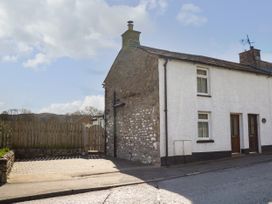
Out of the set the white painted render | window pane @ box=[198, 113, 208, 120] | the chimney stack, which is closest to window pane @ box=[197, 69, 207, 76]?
the white painted render

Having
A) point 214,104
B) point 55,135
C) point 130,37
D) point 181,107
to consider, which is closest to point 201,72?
point 214,104

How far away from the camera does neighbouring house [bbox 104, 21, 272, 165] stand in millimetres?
14328

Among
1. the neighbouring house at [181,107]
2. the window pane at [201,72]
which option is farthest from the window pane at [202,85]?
the window pane at [201,72]

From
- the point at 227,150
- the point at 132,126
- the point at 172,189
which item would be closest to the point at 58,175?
the point at 172,189

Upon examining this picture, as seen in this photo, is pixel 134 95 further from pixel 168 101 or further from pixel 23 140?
pixel 23 140

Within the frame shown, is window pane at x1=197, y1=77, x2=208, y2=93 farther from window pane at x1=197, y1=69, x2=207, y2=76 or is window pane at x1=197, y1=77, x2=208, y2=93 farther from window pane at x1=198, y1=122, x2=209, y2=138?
window pane at x1=198, y1=122, x2=209, y2=138

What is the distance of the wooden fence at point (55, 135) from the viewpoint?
18.0m

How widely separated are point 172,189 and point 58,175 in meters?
4.85

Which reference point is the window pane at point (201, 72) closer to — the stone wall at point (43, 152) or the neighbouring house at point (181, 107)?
the neighbouring house at point (181, 107)

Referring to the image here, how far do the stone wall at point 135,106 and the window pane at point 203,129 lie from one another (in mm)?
2625

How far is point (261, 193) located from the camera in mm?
7758

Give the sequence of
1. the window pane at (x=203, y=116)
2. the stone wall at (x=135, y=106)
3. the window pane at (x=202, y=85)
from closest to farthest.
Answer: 1. the stone wall at (x=135, y=106)
2. the window pane at (x=203, y=116)
3. the window pane at (x=202, y=85)

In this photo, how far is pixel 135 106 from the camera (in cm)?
1639

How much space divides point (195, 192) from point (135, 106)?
8636mm
